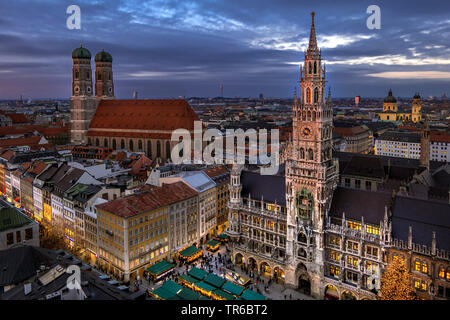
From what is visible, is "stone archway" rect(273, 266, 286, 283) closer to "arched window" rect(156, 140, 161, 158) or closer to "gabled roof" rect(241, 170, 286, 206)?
"gabled roof" rect(241, 170, 286, 206)

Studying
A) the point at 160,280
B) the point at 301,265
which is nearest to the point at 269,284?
the point at 301,265

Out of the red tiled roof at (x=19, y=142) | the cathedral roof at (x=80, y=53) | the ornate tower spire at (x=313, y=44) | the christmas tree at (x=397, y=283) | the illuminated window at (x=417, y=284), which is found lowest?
the illuminated window at (x=417, y=284)

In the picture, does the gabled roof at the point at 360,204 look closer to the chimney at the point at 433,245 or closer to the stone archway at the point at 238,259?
the chimney at the point at 433,245

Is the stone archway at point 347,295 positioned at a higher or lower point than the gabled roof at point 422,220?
lower

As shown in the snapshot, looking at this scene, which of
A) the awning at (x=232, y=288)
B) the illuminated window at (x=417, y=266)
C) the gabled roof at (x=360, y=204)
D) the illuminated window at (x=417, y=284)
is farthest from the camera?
the awning at (x=232, y=288)

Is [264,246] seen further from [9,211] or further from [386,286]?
[9,211]

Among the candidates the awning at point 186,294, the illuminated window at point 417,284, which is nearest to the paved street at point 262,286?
the awning at point 186,294

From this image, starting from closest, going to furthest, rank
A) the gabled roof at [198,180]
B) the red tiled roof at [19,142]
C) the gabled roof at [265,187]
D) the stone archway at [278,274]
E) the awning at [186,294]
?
1. the awning at [186,294]
2. the stone archway at [278,274]
3. the gabled roof at [265,187]
4. the gabled roof at [198,180]
5. the red tiled roof at [19,142]
